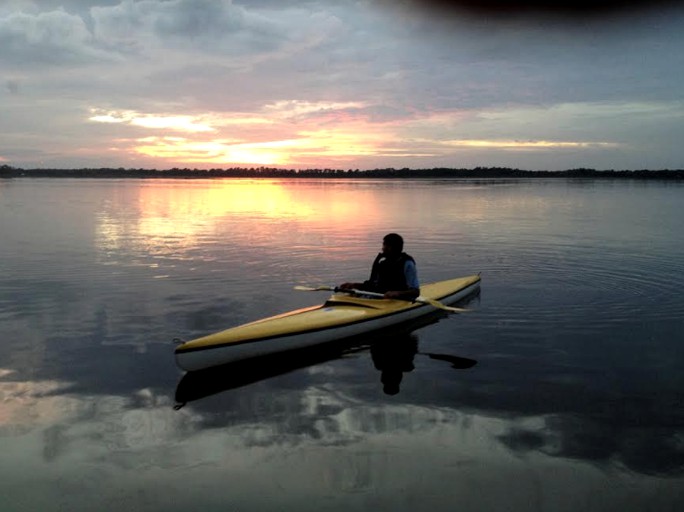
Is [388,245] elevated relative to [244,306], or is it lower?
elevated

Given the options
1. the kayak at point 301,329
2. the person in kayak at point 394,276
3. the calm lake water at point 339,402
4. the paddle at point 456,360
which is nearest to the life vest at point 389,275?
the person in kayak at point 394,276

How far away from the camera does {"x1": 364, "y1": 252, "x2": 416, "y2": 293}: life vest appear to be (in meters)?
10.5

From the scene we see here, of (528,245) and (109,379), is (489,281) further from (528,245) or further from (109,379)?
(109,379)

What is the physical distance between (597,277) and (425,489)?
37.7 ft

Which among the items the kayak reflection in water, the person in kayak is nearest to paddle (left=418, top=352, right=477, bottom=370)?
the kayak reflection in water

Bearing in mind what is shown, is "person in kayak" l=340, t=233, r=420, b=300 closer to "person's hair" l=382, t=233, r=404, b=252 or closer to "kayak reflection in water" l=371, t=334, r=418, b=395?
"person's hair" l=382, t=233, r=404, b=252

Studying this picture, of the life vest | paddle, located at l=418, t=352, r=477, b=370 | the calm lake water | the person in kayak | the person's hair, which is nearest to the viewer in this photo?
the calm lake water

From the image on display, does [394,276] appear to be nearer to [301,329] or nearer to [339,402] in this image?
[301,329]

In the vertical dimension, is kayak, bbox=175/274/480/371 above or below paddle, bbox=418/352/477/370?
above

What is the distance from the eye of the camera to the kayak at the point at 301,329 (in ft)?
25.5

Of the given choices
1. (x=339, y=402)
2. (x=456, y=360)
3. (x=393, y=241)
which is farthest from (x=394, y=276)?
(x=339, y=402)

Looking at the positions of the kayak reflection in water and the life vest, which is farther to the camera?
the life vest

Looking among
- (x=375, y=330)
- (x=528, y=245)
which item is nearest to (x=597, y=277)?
(x=528, y=245)

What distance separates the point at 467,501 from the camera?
4.94m
